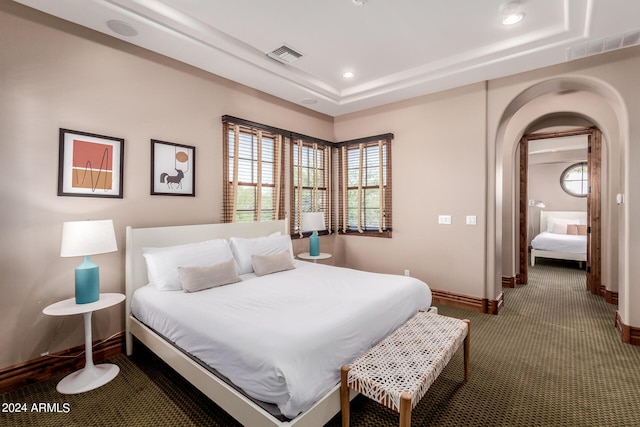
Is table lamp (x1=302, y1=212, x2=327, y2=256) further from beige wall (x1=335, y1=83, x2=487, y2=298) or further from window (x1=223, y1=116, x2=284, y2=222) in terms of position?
beige wall (x1=335, y1=83, x2=487, y2=298)

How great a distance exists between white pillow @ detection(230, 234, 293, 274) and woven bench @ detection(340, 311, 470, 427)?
1737 mm

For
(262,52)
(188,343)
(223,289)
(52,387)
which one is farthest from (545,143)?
(52,387)

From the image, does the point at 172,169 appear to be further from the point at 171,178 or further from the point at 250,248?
the point at 250,248

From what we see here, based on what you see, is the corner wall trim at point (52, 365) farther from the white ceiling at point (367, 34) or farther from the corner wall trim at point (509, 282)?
the corner wall trim at point (509, 282)

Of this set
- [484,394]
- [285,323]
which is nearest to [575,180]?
[484,394]

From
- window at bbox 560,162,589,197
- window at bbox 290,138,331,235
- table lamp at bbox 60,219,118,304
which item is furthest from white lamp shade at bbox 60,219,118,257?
window at bbox 560,162,589,197

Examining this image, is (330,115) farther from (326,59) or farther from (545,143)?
(545,143)

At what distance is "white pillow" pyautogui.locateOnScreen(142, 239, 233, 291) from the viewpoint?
104 inches

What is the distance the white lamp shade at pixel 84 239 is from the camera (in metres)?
2.20

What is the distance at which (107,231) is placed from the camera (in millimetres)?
2361

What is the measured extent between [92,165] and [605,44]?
187 inches

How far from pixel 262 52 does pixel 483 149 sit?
2.81 metres

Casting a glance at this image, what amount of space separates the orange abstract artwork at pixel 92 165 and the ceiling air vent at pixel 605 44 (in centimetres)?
444

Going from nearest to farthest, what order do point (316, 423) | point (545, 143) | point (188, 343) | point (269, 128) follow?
point (316, 423) → point (188, 343) → point (269, 128) → point (545, 143)
